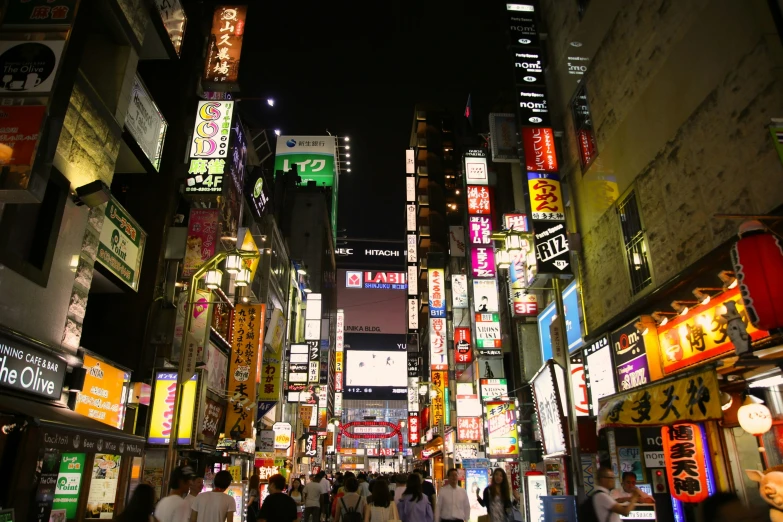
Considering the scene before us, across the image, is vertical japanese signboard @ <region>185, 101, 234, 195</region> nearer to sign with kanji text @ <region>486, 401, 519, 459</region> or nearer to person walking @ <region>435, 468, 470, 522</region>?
person walking @ <region>435, 468, 470, 522</region>

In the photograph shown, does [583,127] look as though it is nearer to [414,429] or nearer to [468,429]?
[468,429]

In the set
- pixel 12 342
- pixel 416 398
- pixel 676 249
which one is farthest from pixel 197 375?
pixel 416 398

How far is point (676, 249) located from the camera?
9.47 m

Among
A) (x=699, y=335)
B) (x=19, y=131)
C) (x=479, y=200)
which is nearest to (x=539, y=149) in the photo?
(x=699, y=335)

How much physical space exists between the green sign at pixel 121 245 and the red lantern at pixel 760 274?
41.2 feet

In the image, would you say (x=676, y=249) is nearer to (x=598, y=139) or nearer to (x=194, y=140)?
(x=598, y=139)

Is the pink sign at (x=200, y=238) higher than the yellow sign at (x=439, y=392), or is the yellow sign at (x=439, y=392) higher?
the pink sign at (x=200, y=238)

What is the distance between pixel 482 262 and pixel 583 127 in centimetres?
1243

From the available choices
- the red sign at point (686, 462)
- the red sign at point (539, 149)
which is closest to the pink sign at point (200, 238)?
the red sign at point (539, 149)

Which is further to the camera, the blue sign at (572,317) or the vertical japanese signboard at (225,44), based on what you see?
the vertical japanese signboard at (225,44)

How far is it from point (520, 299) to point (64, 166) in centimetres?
1511

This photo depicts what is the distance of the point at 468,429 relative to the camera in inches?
1001

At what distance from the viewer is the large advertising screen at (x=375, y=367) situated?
66.2m

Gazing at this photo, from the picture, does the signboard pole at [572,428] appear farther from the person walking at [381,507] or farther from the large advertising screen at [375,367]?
Answer: the large advertising screen at [375,367]
